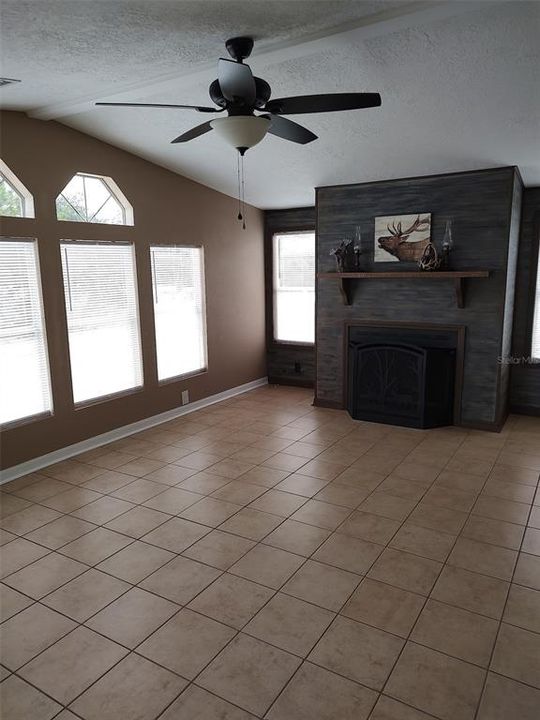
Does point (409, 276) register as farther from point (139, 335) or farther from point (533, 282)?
point (139, 335)

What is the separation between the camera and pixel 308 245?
20.7 ft

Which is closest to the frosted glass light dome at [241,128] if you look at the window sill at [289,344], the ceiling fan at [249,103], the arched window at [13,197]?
the ceiling fan at [249,103]

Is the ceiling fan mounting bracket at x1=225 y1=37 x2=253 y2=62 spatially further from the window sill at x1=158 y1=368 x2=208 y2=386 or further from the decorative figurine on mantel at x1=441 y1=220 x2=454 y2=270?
the window sill at x1=158 y1=368 x2=208 y2=386

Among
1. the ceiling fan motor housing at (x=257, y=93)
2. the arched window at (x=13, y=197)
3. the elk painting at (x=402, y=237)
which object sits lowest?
the elk painting at (x=402, y=237)

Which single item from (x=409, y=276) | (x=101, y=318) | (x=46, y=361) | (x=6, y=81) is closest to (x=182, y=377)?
(x=101, y=318)

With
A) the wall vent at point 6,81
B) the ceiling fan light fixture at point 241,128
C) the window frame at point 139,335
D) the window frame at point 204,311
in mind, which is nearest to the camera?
the ceiling fan light fixture at point 241,128

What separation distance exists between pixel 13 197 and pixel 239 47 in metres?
2.19

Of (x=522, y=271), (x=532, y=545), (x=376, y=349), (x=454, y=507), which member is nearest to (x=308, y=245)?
(x=376, y=349)

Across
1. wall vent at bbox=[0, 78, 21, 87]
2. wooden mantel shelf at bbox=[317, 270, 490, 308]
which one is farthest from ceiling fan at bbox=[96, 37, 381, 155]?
wooden mantel shelf at bbox=[317, 270, 490, 308]

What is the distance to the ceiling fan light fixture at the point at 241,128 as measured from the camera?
2238mm

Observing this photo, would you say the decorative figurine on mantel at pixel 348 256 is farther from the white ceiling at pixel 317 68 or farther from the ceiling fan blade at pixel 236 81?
the ceiling fan blade at pixel 236 81

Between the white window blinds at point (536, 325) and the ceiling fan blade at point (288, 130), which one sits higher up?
the ceiling fan blade at point (288, 130)

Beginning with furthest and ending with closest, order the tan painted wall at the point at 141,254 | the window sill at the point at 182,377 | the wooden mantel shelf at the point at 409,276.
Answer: the window sill at the point at 182,377 < the wooden mantel shelf at the point at 409,276 < the tan painted wall at the point at 141,254

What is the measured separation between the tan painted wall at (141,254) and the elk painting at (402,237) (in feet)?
5.99
